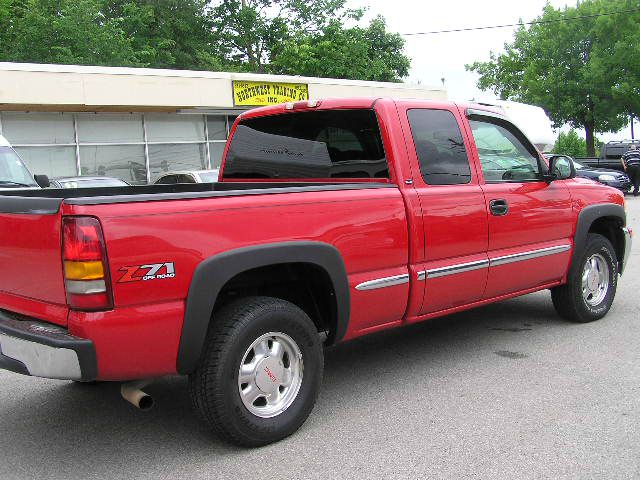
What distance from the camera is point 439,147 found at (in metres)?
4.53

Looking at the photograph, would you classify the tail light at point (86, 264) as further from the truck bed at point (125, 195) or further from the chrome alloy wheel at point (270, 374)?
the chrome alloy wheel at point (270, 374)

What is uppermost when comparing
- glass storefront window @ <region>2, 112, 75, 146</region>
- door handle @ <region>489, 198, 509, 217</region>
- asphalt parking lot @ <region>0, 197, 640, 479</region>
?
glass storefront window @ <region>2, 112, 75, 146</region>

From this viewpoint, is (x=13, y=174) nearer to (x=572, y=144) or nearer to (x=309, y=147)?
(x=309, y=147)

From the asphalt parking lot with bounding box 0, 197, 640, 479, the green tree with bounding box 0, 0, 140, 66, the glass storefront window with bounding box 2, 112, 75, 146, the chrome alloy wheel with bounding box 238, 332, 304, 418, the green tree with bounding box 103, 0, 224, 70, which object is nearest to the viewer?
the asphalt parking lot with bounding box 0, 197, 640, 479

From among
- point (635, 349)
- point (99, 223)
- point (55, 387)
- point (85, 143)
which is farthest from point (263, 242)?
point (85, 143)

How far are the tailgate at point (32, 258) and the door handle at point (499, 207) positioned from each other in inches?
116

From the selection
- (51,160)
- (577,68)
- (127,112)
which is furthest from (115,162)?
(577,68)

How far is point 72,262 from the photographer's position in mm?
2900

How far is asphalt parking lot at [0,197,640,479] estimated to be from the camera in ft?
10.6

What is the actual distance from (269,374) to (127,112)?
60.9ft

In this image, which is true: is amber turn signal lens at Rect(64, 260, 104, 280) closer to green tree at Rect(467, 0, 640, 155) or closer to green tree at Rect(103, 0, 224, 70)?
green tree at Rect(103, 0, 224, 70)

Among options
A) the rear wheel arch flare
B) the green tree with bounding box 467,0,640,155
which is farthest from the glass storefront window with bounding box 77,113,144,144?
the green tree with bounding box 467,0,640,155

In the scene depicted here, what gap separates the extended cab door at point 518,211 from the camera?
15.6 feet

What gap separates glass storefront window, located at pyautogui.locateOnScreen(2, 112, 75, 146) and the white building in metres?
0.03
